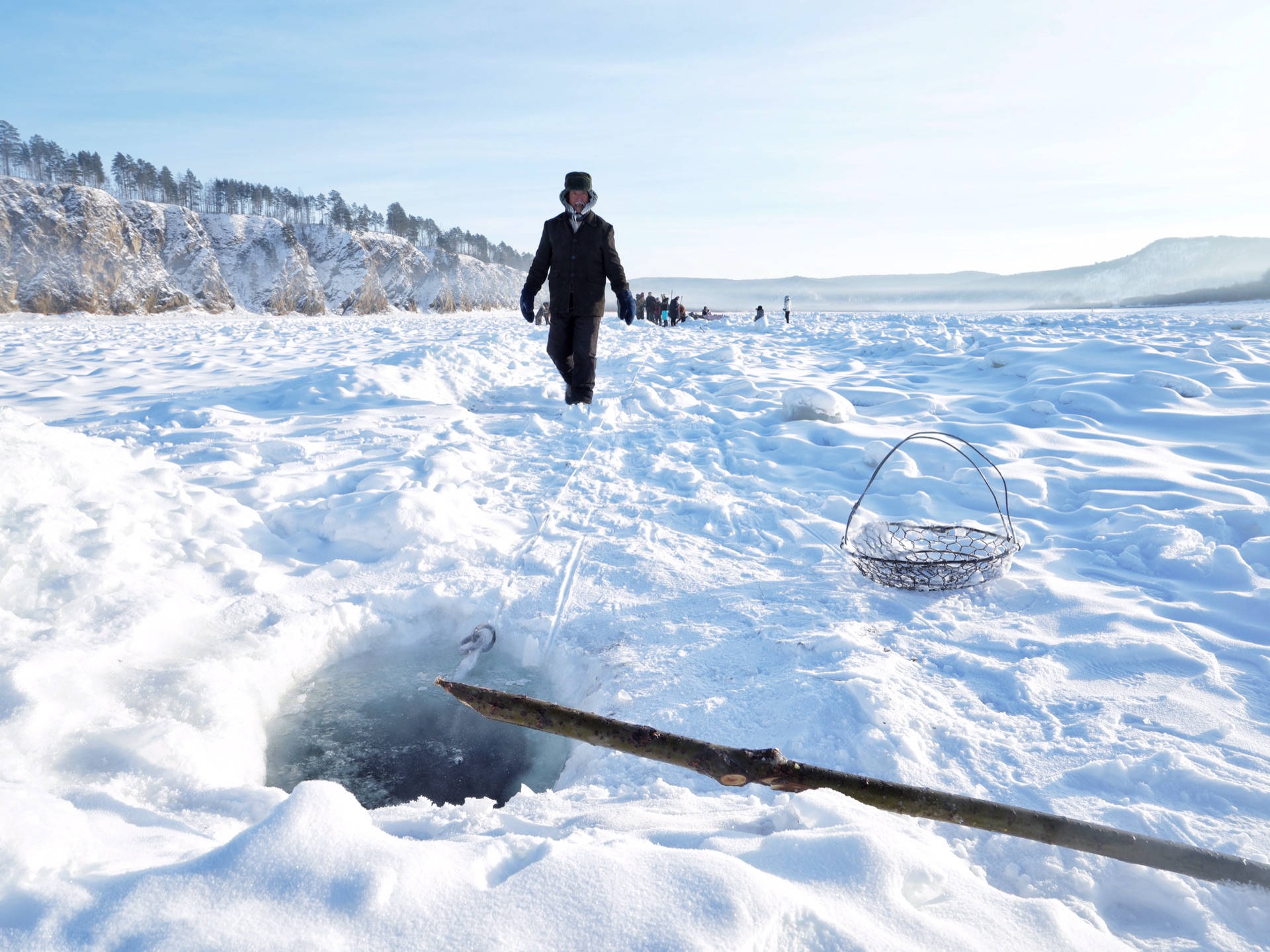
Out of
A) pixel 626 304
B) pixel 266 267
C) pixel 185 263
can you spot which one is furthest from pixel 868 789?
pixel 266 267

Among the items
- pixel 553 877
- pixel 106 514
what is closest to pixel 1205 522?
pixel 553 877

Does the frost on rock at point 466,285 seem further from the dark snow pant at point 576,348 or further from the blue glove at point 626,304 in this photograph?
the blue glove at point 626,304

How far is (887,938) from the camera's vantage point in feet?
3.62

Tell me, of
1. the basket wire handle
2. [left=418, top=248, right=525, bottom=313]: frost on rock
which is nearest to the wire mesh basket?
the basket wire handle

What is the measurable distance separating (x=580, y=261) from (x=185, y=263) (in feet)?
183

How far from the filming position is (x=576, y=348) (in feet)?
19.6

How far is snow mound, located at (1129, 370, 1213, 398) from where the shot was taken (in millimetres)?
6648

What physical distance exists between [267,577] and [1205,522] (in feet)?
16.0

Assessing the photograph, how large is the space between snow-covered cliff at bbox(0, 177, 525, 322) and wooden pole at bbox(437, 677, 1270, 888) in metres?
48.7

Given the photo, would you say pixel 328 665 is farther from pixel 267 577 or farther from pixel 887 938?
pixel 887 938

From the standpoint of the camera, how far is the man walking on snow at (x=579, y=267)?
547 cm

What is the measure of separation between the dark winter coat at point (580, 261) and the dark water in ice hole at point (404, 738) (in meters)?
3.67

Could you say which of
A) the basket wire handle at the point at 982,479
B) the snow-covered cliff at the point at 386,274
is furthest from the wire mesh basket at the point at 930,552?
the snow-covered cliff at the point at 386,274

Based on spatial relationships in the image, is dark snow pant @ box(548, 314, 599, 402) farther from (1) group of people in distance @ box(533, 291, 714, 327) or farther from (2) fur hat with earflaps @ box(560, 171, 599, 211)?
(1) group of people in distance @ box(533, 291, 714, 327)
